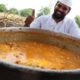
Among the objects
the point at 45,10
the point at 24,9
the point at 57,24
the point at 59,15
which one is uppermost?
the point at 59,15

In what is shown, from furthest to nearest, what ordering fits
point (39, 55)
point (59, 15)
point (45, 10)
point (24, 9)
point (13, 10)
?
point (24, 9) < point (45, 10) < point (13, 10) < point (59, 15) < point (39, 55)

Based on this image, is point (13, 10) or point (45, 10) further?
point (45, 10)

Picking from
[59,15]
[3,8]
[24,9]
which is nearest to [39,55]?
[59,15]

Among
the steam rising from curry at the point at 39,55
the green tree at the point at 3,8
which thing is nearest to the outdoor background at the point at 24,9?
the green tree at the point at 3,8

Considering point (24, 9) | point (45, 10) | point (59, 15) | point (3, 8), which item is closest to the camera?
point (59, 15)

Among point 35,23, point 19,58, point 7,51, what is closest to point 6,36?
point 7,51

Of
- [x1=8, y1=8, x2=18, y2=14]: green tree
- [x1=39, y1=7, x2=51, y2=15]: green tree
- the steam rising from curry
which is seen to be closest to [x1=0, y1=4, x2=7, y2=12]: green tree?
[x1=8, y1=8, x2=18, y2=14]: green tree

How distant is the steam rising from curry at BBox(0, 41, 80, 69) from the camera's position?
8.21 ft

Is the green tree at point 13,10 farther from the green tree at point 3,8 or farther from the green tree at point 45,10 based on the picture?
the green tree at point 45,10

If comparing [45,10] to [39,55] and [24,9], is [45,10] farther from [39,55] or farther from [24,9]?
[39,55]

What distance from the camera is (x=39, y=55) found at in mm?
2814

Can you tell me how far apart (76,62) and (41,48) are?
48cm

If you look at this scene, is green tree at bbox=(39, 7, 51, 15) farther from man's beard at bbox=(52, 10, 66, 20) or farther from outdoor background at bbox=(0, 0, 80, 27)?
man's beard at bbox=(52, 10, 66, 20)

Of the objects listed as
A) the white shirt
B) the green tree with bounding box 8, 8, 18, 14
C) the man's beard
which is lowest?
the green tree with bounding box 8, 8, 18, 14
